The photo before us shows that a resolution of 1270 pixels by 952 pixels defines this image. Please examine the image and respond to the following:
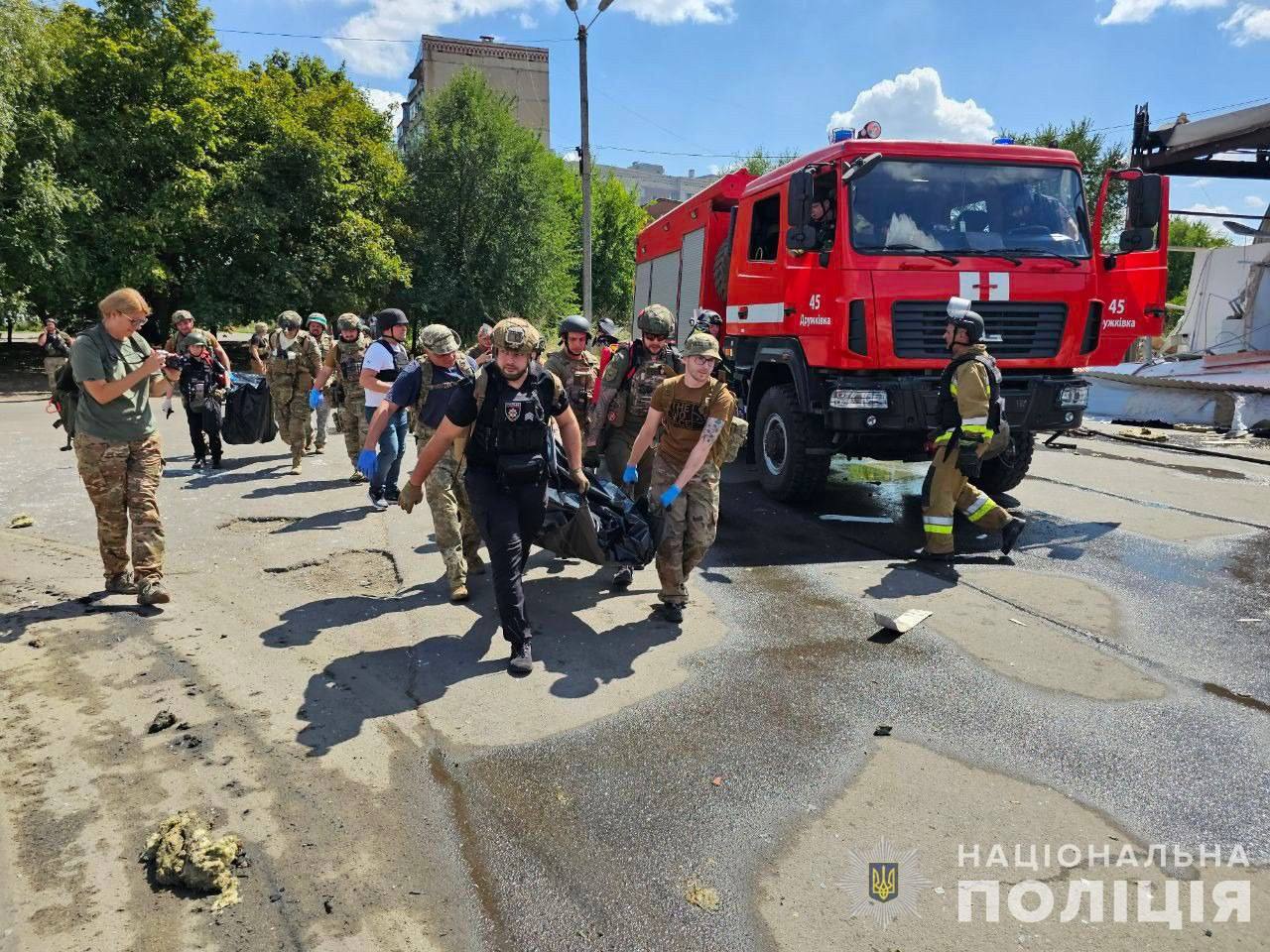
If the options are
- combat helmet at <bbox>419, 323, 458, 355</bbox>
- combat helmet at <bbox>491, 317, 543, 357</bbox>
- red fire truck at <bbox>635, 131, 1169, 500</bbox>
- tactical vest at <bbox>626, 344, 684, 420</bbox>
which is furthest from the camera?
red fire truck at <bbox>635, 131, 1169, 500</bbox>

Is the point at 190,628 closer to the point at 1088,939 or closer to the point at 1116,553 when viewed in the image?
the point at 1088,939

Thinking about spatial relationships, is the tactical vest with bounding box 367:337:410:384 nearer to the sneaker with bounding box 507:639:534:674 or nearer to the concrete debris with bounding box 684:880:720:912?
the sneaker with bounding box 507:639:534:674

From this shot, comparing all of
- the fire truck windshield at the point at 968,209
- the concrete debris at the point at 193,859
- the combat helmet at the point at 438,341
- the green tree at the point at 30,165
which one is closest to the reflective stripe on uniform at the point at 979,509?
the fire truck windshield at the point at 968,209

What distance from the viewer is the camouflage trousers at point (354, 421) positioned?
8.04 m

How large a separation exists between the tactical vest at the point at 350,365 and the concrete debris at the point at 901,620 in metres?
5.50

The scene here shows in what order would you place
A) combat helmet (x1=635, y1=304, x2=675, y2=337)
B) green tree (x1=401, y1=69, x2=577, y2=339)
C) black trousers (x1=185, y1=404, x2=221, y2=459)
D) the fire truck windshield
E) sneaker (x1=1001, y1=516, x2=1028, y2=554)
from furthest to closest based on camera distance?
green tree (x1=401, y1=69, x2=577, y2=339) → black trousers (x1=185, y1=404, x2=221, y2=459) → the fire truck windshield → sneaker (x1=1001, y1=516, x2=1028, y2=554) → combat helmet (x1=635, y1=304, x2=675, y2=337)

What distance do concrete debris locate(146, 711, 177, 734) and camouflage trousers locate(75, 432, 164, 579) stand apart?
62.4 inches

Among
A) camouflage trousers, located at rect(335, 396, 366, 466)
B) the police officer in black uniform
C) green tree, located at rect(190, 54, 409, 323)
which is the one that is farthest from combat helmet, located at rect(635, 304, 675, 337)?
green tree, located at rect(190, 54, 409, 323)

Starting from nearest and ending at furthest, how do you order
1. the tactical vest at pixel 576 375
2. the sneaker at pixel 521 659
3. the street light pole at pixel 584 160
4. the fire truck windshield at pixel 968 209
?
the sneaker at pixel 521 659 < the tactical vest at pixel 576 375 < the fire truck windshield at pixel 968 209 < the street light pole at pixel 584 160

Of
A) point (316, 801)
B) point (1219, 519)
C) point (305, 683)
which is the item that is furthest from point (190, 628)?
point (1219, 519)

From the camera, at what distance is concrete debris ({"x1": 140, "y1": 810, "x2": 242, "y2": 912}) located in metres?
2.41

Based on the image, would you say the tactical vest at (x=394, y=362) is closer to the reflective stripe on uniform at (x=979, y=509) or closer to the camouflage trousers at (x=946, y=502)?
the camouflage trousers at (x=946, y=502)

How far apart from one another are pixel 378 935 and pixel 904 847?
1641mm

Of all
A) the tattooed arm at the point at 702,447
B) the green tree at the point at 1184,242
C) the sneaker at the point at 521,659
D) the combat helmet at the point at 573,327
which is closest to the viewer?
the sneaker at the point at 521,659
